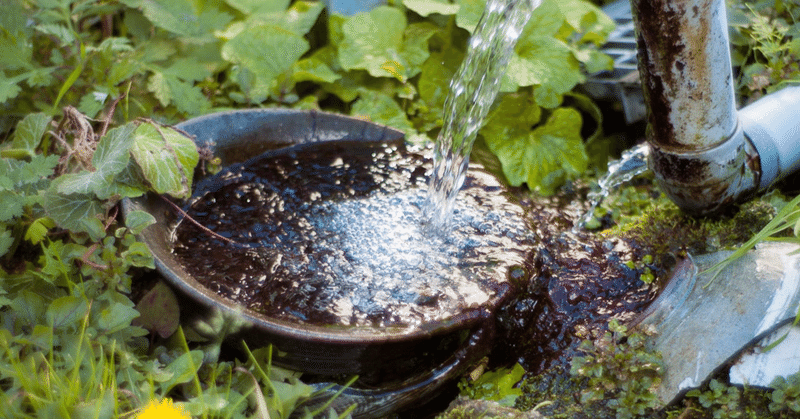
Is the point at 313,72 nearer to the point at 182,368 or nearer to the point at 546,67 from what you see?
the point at 546,67

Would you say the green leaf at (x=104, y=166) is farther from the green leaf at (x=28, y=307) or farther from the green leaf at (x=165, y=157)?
the green leaf at (x=28, y=307)

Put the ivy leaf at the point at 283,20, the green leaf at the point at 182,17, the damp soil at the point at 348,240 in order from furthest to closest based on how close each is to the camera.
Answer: the ivy leaf at the point at 283,20, the green leaf at the point at 182,17, the damp soil at the point at 348,240

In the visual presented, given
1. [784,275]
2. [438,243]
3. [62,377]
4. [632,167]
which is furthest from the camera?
[632,167]

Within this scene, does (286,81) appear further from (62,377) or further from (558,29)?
(62,377)

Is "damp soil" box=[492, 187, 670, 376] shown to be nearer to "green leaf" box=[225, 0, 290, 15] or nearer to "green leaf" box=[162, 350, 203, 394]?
"green leaf" box=[162, 350, 203, 394]

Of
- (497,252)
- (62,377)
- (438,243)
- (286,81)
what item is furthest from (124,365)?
(286,81)

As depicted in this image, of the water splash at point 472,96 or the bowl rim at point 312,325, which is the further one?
the water splash at point 472,96

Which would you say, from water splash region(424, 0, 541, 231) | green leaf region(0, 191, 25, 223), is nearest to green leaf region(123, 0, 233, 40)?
green leaf region(0, 191, 25, 223)

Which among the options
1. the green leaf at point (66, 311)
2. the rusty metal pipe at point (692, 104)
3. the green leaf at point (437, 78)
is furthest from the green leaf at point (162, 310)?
the green leaf at point (437, 78)
